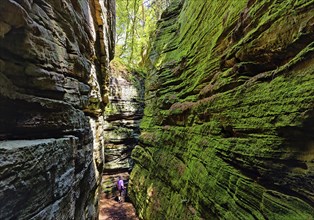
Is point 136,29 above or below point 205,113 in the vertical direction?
above

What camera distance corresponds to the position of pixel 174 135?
9680 millimetres

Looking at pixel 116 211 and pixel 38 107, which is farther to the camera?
pixel 116 211

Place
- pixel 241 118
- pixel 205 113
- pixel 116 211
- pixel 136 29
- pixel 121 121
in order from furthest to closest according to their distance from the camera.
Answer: pixel 136 29 → pixel 121 121 → pixel 116 211 → pixel 205 113 → pixel 241 118

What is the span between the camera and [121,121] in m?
19.6

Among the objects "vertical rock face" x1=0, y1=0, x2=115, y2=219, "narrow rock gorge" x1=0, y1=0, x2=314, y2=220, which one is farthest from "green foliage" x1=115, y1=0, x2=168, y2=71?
"vertical rock face" x1=0, y1=0, x2=115, y2=219

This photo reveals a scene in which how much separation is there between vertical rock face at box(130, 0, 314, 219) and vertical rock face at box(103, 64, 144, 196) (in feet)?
28.1

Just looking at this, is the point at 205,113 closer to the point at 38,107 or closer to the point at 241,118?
the point at 241,118

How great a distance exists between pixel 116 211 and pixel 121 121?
27.3 ft

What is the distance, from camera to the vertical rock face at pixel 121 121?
18.3m

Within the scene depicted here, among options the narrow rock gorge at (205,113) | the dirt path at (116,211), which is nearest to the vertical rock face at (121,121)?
the dirt path at (116,211)

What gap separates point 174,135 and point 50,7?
7124 mm

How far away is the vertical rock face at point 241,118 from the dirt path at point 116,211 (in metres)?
2.99

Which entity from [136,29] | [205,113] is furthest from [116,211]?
[136,29]

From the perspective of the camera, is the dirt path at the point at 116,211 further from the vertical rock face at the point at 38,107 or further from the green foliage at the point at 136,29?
the green foliage at the point at 136,29
